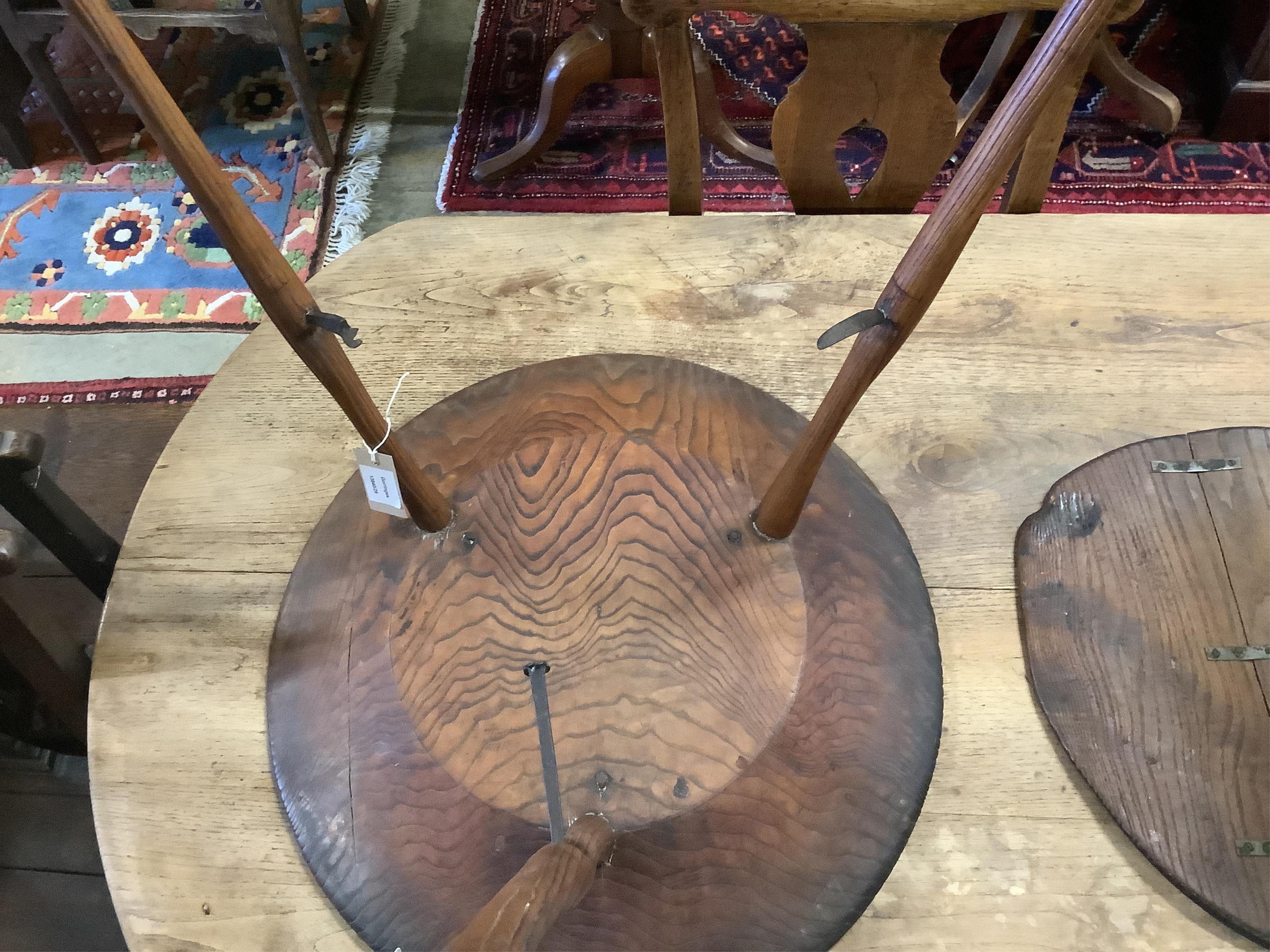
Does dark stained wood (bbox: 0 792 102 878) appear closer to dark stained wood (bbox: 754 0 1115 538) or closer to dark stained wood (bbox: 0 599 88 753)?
dark stained wood (bbox: 0 599 88 753)

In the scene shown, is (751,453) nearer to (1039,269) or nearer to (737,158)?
(1039,269)

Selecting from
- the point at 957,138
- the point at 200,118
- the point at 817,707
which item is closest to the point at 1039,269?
the point at 957,138

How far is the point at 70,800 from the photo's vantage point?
113cm

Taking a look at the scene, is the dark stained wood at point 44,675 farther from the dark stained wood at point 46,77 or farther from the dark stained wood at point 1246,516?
the dark stained wood at point 46,77

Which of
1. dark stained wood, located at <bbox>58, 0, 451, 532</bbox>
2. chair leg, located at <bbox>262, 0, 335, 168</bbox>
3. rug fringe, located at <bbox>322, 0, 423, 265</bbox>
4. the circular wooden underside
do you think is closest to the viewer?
dark stained wood, located at <bbox>58, 0, 451, 532</bbox>

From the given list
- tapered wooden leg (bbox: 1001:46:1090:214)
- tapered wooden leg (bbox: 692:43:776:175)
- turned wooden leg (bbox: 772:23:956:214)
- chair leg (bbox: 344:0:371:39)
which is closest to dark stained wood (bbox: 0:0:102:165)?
chair leg (bbox: 344:0:371:39)

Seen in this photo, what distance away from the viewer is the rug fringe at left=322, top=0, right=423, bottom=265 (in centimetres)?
187

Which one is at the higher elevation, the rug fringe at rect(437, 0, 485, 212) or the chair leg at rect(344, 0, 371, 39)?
the chair leg at rect(344, 0, 371, 39)

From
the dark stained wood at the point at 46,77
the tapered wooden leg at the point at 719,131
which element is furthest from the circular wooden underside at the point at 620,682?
the dark stained wood at the point at 46,77

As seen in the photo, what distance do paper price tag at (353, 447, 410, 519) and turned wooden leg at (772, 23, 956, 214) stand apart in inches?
19.8

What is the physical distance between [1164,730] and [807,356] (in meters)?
0.41

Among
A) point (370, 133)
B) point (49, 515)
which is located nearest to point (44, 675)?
point (49, 515)

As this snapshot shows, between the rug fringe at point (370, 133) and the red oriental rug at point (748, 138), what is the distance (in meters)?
0.17

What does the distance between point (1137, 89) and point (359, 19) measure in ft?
5.88
